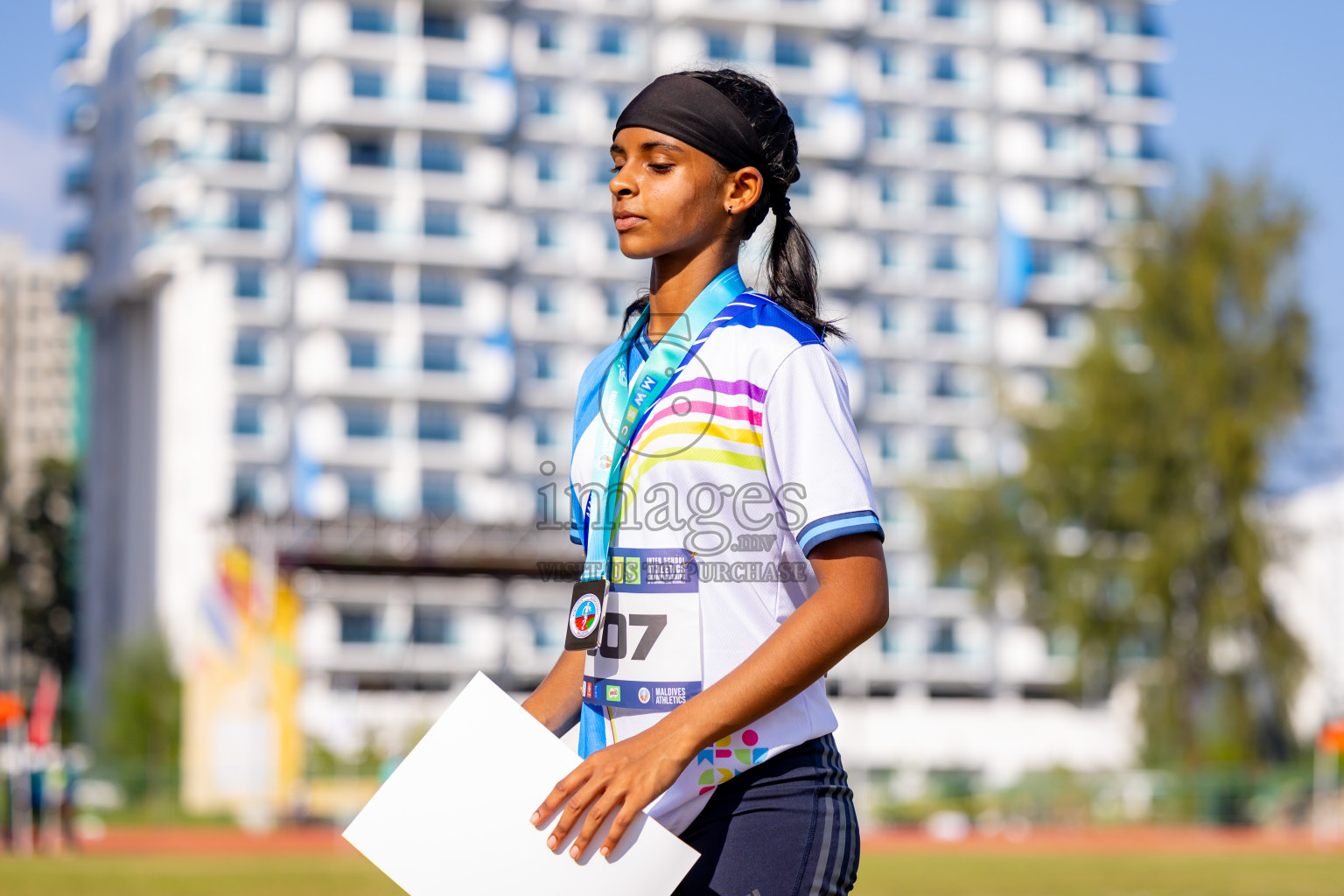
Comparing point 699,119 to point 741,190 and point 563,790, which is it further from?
point 563,790

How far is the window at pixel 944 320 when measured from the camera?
78.2 meters

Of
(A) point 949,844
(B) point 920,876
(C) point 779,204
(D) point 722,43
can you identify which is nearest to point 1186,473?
(A) point 949,844

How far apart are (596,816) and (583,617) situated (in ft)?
1.03

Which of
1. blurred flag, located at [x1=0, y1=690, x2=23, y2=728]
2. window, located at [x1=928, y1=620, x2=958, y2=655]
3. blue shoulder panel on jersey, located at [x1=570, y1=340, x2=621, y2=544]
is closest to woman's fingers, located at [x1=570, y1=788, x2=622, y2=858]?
blue shoulder panel on jersey, located at [x1=570, y1=340, x2=621, y2=544]

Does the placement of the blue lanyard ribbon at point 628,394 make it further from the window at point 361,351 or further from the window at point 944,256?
the window at point 944,256

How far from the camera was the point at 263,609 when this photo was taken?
3606 centimetres

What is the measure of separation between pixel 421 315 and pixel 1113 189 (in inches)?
1437

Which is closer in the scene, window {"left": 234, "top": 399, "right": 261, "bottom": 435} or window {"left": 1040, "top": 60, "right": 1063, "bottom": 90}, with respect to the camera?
window {"left": 234, "top": 399, "right": 261, "bottom": 435}

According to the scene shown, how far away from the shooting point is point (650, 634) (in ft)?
7.47

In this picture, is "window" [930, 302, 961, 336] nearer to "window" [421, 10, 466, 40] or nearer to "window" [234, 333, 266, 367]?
"window" [421, 10, 466, 40]

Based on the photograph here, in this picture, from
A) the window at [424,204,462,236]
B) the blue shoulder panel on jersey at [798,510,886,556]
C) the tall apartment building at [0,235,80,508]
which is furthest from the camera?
the tall apartment building at [0,235,80,508]

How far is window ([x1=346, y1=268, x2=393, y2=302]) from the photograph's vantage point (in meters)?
70.1

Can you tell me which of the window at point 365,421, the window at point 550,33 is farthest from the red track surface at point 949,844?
the window at point 550,33

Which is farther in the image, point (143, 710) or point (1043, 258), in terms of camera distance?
point (1043, 258)
